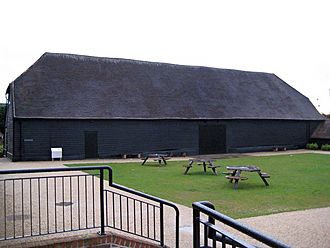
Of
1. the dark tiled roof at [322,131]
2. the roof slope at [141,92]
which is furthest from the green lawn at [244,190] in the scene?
the dark tiled roof at [322,131]

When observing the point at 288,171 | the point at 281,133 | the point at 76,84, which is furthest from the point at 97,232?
the point at 281,133

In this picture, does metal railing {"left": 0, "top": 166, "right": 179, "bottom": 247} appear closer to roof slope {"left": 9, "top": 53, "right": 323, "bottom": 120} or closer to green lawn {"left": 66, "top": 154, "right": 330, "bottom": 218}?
green lawn {"left": 66, "top": 154, "right": 330, "bottom": 218}

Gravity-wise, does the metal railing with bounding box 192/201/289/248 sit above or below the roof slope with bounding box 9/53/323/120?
below

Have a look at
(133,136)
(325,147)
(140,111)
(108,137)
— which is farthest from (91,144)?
(325,147)

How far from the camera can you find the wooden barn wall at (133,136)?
24.7 metres

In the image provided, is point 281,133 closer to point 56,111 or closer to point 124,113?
point 124,113

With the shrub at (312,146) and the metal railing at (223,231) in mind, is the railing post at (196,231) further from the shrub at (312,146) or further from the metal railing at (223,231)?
the shrub at (312,146)

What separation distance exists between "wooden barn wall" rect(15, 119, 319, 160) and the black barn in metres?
0.06

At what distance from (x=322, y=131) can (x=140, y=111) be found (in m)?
19.1

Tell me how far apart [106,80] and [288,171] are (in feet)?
52.9

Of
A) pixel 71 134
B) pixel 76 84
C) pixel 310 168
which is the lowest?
pixel 310 168

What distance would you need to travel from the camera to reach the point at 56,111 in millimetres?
25156

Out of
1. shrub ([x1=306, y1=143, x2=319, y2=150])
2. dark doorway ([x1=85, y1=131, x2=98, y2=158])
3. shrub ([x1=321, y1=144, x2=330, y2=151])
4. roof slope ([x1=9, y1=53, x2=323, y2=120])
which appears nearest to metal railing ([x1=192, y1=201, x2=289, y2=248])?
roof slope ([x1=9, y1=53, x2=323, y2=120])

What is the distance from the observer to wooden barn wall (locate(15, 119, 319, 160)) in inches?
971
